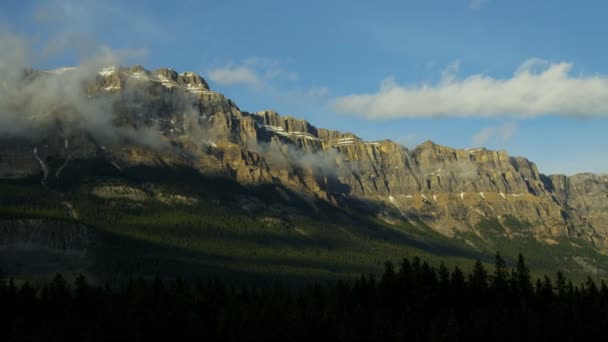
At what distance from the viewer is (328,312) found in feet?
432

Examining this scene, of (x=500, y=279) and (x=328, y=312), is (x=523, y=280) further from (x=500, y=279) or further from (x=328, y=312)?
(x=328, y=312)

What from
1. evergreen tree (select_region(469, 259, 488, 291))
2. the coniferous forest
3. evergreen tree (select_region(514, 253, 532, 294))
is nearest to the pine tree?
the coniferous forest

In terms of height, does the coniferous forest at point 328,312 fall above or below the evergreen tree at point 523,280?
below

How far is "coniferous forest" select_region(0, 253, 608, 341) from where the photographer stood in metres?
122

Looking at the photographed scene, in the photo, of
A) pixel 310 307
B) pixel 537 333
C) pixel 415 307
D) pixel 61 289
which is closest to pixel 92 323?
pixel 61 289

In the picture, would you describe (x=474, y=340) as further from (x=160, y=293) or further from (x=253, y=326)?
(x=160, y=293)

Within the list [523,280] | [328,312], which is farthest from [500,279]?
[328,312]

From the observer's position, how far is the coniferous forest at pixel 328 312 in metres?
122

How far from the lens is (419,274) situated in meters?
151

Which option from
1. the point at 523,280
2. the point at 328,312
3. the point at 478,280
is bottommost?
the point at 328,312

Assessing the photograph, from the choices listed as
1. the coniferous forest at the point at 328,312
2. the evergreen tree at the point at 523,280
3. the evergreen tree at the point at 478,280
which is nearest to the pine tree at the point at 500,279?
the coniferous forest at the point at 328,312

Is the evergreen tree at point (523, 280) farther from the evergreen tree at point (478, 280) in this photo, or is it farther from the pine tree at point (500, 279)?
the evergreen tree at point (478, 280)

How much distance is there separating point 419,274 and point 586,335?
33.6 metres

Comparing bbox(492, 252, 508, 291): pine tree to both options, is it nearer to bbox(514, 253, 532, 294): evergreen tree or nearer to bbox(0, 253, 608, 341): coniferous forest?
bbox(0, 253, 608, 341): coniferous forest
